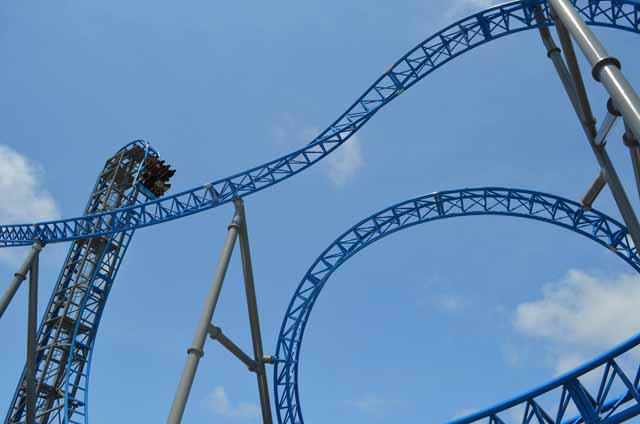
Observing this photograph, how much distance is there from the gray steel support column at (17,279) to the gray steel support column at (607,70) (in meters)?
12.5

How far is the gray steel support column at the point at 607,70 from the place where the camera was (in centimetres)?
472

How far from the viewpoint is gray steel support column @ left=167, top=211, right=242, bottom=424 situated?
855 centimetres

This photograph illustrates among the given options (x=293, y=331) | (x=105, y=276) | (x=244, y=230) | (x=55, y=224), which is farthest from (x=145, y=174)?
(x=244, y=230)

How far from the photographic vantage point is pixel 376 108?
519 inches

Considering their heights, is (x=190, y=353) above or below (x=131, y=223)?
below

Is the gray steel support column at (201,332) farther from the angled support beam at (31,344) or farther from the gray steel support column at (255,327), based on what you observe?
the angled support beam at (31,344)

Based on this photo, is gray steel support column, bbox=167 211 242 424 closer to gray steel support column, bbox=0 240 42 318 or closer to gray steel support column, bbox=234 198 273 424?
gray steel support column, bbox=234 198 273 424

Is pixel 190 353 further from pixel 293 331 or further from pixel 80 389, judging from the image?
pixel 80 389

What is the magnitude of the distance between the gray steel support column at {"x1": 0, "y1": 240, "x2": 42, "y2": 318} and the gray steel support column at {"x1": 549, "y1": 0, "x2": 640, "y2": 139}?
12.5 m

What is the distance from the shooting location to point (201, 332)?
9.44 meters

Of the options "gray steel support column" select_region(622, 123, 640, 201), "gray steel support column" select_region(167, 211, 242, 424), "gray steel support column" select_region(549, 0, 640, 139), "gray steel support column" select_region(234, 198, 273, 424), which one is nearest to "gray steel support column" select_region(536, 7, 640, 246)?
"gray steel support column" select_region(622, 123, 640, 201)

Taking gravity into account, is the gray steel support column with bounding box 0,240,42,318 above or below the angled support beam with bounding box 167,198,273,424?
above

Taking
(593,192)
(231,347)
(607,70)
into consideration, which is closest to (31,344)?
(231,347)

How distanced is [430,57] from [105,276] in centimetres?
1322
